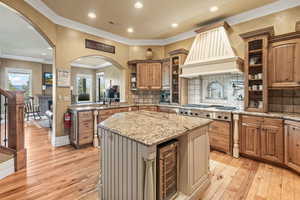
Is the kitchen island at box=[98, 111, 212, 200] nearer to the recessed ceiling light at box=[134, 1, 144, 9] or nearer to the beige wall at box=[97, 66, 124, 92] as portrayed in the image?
the recessed ceiling light at box=[134, 1, 144, 9]

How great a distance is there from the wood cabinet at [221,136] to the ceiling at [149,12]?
2.56 m

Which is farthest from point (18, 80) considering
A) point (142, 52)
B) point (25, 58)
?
point (142, 52)

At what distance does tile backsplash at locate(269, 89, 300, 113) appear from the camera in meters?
2.79

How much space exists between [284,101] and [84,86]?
954 cm

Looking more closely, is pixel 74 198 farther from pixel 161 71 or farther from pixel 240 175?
pixel 161 71

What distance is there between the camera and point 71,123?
3.70 m

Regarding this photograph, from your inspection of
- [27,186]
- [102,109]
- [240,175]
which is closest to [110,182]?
[27,186]

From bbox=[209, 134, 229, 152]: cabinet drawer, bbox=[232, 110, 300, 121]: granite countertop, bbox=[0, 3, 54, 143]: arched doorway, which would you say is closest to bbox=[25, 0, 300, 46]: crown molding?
bbox=[0, 3, 54, 143]: arched doorway

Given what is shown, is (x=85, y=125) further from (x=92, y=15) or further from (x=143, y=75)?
(x=92, y=15)

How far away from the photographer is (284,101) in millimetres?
2916

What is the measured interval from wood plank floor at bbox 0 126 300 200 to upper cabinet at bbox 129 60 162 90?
2706mm

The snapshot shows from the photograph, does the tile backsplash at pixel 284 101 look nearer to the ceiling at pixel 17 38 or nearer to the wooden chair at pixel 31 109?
the ceiling at pixel 17 38

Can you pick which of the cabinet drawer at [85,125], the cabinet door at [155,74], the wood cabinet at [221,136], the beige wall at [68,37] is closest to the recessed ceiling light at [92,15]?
the beige wall at [68,37]

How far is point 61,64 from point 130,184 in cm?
349
